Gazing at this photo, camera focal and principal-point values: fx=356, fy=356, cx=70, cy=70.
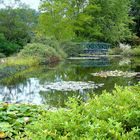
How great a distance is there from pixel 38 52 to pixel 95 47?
10.5 m

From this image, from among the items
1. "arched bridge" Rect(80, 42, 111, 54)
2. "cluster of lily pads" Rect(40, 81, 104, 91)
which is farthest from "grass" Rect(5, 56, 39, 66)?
"arched bridge" Rect(80, 42, 111, 54)

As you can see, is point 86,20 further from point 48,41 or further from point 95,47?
point 48,41

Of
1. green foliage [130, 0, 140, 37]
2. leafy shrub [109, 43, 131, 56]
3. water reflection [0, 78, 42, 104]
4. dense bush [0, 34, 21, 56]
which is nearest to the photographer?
water reflection [0, 78, 42, 104]

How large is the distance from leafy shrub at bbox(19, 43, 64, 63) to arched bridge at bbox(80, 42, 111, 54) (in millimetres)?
7794

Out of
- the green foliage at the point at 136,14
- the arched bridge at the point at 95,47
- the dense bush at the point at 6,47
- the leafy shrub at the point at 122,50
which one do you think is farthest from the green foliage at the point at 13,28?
the green foliage at the point at 136,14

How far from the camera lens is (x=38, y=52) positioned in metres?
19.9

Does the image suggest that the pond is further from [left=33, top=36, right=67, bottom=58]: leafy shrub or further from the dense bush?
[left=33, top=36, right=67, bottom=58]: leafy shrub

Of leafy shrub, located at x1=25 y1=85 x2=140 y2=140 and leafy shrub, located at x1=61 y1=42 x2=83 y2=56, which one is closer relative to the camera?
leafy shrub, located at x1=25 y1=85 x2=140 y2=140

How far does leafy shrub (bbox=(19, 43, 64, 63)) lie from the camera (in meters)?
19.5

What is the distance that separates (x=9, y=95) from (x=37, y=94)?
0.78 meters

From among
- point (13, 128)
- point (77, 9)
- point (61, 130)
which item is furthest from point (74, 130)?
point (77, 9)

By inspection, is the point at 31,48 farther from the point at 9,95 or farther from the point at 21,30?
the point at 9,95

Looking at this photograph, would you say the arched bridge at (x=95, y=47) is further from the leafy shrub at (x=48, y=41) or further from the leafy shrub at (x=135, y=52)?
the leafy shrub at (x=48, y=41)

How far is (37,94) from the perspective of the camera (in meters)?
10.0
